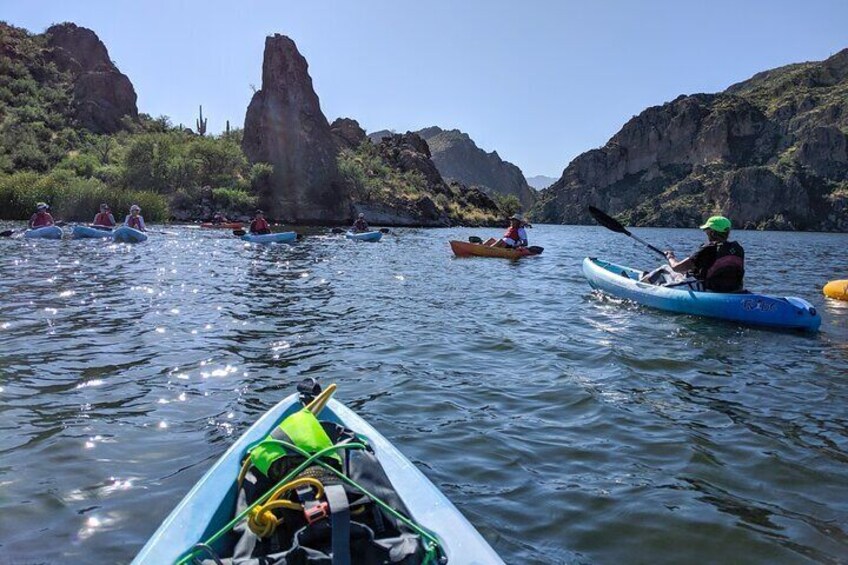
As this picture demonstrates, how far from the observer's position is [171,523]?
2506 millimetres

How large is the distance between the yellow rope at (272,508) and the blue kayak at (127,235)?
2030 cm

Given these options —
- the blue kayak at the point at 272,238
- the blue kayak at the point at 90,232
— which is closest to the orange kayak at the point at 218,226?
the blue kayak at the point at 272,238

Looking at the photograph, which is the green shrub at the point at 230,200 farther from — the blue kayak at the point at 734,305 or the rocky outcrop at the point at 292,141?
the blue kayak at the point at 734,305

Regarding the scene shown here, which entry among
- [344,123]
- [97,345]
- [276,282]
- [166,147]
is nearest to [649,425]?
[97,345]

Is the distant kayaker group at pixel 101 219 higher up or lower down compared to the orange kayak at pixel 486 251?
higher up

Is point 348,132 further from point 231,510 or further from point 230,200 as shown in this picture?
point 231,510

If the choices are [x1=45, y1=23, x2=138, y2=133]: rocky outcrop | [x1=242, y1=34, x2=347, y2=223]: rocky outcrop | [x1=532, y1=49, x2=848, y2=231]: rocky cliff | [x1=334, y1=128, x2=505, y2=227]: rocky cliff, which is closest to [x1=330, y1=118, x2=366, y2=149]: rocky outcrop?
[x1=334, y1=128, x2=505, y2=227]: rocky cliff

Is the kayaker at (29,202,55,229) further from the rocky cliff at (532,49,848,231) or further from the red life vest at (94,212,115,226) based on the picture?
the rocky cliff at (532,49,848,231)

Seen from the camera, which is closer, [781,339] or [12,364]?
[12,364]

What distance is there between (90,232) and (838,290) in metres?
22.9

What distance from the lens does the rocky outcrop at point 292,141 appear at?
52.1m

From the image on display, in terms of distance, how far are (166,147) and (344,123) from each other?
40021 millimetres

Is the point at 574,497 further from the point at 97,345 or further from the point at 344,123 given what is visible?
the point at 344,123

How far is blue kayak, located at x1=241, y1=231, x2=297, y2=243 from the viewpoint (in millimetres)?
22500
